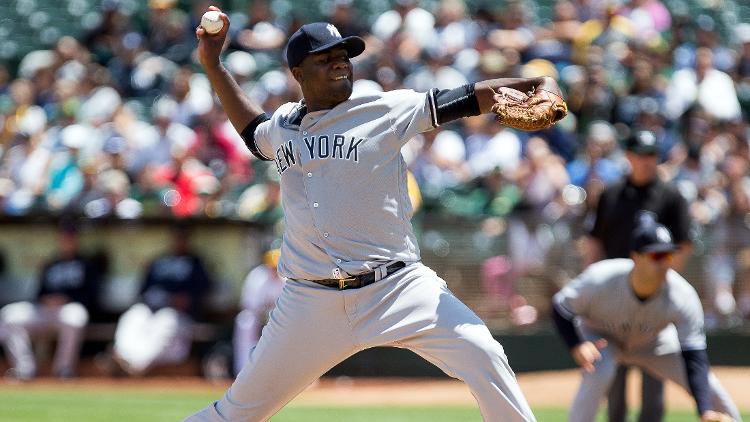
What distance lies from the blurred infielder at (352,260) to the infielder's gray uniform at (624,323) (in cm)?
168

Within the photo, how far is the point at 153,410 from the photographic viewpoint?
9.40 metres

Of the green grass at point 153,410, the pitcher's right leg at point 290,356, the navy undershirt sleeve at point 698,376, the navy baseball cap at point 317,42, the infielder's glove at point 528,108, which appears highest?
the navy baseball cap at point 317,42

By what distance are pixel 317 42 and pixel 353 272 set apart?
2.87 feet

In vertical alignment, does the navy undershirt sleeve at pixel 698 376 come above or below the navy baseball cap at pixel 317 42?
below

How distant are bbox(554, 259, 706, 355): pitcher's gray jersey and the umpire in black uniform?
0.70m

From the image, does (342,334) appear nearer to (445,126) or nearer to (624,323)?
(624,323)

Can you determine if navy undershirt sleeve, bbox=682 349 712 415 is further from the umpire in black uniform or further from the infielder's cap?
the infielder's cap

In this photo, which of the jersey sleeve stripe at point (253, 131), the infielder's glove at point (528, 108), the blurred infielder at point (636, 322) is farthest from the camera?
the blurred infielder at point (636, 322)

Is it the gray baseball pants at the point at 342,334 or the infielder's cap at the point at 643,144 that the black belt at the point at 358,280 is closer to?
the gray baseball pants at the point at 342,334

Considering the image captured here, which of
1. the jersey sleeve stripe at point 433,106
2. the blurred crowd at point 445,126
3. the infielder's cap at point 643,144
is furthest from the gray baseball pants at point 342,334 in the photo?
the blurred crowd at point 445,126

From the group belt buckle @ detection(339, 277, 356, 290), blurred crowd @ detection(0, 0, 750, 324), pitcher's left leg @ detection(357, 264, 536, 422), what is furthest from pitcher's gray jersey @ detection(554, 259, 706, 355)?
blurred crowd @ detection(0, 0, 750, 324)

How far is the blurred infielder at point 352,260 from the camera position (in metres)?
4.63

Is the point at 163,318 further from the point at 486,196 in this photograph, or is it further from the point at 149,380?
the point at 486,196

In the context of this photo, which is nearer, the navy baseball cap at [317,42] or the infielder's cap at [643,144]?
the navy baseball cap at [317,42]
